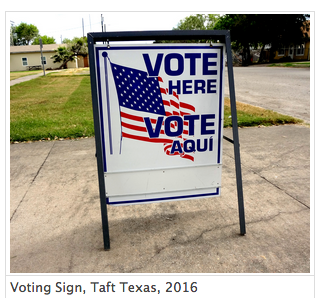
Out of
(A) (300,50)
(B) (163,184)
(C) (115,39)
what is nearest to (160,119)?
(B) (163,184)

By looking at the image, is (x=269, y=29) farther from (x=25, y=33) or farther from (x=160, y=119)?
(x=25, y=33)

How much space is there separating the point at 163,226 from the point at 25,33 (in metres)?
105

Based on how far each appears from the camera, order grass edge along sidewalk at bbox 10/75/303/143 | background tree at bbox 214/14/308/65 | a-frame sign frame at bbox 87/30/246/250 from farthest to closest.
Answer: background tree at bbox 214/14/308/65
grass edge along sidewalk at bbox 10/75/303/143
a-frame sign frame at bbox 87/30/246/250

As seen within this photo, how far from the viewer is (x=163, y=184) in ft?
9.99

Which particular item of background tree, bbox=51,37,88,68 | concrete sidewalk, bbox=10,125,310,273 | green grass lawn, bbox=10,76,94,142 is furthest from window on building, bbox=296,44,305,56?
concrete sidewalk, bbox=10,125,310,273

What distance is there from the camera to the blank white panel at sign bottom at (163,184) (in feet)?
9.73

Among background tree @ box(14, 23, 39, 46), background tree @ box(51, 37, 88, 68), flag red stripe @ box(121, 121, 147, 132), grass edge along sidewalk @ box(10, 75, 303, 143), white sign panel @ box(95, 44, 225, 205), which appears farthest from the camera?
background tree @ box(14, 23, 39, 46)

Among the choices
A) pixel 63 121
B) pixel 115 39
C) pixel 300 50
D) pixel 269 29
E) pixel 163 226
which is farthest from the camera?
pixel 300 50

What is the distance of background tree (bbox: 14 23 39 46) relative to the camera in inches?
3615

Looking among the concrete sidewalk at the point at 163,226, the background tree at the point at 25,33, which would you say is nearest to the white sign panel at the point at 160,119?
the concrete sidewalk at the point at 163,226

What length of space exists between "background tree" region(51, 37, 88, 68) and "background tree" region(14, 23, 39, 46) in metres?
51.6

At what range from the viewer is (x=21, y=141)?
256 inches

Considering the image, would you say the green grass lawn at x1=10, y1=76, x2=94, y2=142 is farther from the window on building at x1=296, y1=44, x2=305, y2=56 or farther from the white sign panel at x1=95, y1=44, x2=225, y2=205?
the window on building at x1=296, y1=44, x2=305, y2=56
